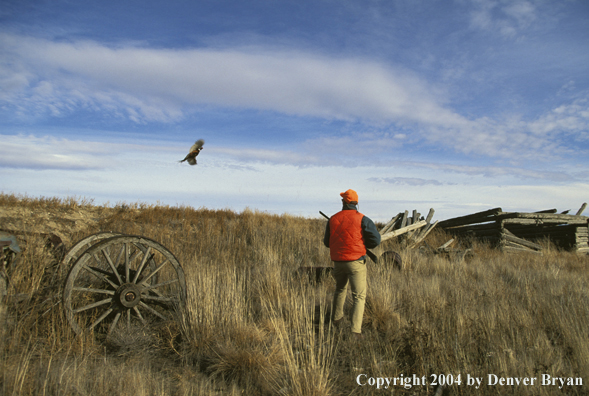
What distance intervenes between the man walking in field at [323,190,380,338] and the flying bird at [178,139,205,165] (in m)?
3.63

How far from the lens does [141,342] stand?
14.2 ft

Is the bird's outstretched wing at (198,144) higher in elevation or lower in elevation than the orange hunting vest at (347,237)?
higher

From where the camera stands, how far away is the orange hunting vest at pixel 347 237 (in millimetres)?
4879

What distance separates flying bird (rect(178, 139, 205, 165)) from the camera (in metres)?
7.17

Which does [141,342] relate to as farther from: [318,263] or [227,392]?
[318,263]

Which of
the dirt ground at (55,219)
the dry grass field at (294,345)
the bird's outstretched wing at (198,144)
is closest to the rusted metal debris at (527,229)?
the dry grass field at (294,345)

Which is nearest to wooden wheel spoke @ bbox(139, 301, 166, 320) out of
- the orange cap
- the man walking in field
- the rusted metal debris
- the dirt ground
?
the man walking in field

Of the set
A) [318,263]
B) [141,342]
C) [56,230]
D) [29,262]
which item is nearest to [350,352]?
[141,342]

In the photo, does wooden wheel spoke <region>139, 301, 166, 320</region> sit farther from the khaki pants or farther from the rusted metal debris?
the rusted metal debris

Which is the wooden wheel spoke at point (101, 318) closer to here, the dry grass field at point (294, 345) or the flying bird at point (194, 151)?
the dry grass field at point (294, 345)

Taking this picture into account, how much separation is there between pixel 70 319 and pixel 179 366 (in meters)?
1.46

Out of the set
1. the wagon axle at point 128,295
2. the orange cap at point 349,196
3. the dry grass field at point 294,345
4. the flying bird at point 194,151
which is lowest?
the dry grass field at point 294,345

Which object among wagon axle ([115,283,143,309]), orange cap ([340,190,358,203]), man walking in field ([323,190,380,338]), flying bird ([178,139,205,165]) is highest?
flying bird ([178,139,205,165])

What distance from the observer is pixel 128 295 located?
4555 mm
